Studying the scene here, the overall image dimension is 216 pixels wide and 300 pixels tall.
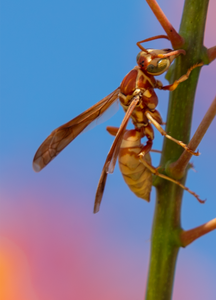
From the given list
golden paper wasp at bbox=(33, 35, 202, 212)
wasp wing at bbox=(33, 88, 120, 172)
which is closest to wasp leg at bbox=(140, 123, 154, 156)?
golden paper wasp at bbox=(33, 35, 202, 212)

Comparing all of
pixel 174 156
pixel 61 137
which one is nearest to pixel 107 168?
pixel 174 156

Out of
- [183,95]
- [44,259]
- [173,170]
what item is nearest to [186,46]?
[183,95]

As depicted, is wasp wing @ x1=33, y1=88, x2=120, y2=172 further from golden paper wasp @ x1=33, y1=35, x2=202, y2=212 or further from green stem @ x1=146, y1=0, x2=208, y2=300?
green stem @ x1=146, y1=0, x2=208, y2=300

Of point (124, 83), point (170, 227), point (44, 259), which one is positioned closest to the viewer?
point (170, 227)

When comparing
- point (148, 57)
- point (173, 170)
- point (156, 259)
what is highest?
point (148, 57)

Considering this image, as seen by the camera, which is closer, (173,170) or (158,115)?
(173,170)

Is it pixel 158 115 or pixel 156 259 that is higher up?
pixel 158 115

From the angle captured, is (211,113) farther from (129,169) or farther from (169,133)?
(129,169)

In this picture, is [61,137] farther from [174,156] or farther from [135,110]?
[174,156]
